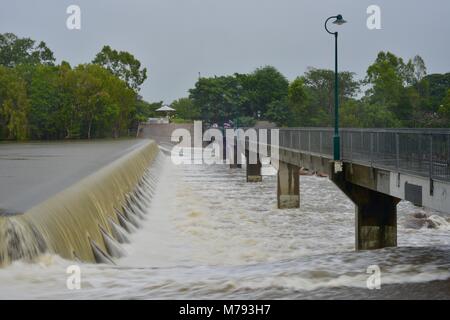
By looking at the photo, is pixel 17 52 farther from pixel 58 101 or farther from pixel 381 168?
pixel 381 168

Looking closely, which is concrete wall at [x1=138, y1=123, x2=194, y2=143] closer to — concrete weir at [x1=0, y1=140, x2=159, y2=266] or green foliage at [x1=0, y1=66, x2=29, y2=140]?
green foliage at [x1=0, y1=66, x2=29, y2=140]

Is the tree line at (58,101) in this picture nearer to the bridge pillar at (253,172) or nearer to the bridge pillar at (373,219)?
the bridge pillar at (253,172)

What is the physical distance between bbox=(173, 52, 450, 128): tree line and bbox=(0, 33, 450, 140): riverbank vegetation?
0.12m

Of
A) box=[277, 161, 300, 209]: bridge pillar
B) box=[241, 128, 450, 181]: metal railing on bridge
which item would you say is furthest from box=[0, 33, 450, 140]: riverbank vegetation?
box=[241, 128, 450, 181]: metal railing on bridge

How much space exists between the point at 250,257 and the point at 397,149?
488 cm

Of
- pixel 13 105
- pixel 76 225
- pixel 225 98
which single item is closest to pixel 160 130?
pixel 225 98

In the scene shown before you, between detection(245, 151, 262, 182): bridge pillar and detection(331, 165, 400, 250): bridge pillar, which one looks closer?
detection(331, 165, 400, 250): bridge pillar

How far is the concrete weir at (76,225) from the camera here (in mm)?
9500

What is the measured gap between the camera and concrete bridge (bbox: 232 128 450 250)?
1184 cm

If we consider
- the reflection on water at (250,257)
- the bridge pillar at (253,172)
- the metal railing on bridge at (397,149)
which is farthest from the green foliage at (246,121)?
the metal railing on bridge at (397,149)

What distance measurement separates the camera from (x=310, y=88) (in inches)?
3649

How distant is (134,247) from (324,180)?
27151 millimetres

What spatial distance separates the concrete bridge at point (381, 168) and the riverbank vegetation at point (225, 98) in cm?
4763

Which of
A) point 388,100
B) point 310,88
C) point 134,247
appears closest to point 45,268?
point 134,247
